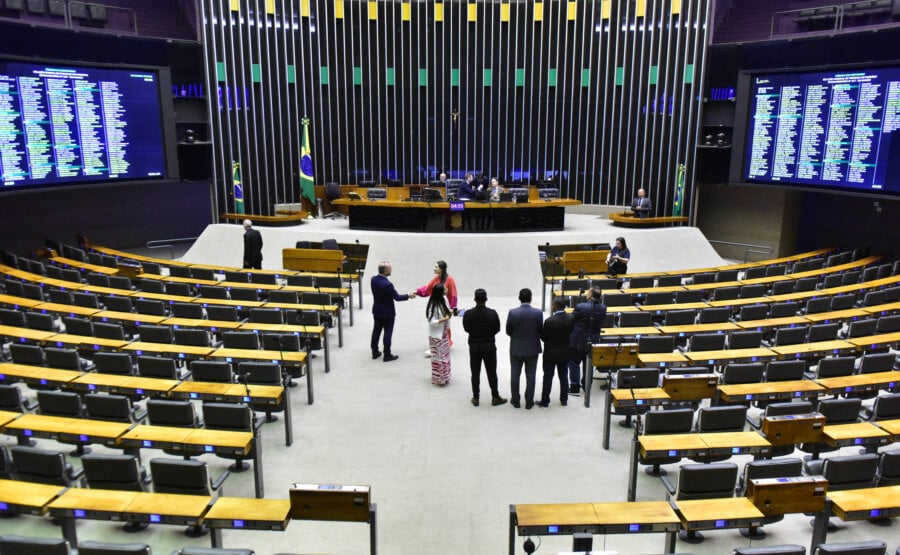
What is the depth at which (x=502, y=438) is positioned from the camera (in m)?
6.38

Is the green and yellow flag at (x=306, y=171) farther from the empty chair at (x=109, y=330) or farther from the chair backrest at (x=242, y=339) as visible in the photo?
the chair backrest at (x=242, y=339)

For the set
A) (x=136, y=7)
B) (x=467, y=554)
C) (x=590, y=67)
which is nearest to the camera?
(x=467, y=554)

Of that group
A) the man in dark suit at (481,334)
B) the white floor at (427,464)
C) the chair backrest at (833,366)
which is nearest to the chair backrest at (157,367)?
the white floor at (427,464)

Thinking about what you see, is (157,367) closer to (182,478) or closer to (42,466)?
(42,466)

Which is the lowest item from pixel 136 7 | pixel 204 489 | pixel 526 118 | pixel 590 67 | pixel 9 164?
pixel 204 489

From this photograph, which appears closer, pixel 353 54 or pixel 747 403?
pixel 747 403

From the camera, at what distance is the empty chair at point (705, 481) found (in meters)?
4.68

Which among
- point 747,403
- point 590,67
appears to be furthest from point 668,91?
point 747,403

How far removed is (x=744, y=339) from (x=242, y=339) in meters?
5.78

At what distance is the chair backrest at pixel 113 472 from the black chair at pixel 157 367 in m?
1.91

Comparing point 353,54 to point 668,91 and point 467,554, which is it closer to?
point 668,91

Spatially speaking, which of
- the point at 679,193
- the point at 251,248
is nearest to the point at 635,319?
the point at 251,248

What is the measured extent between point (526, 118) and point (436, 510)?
1516cm

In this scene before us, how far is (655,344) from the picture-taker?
24.0 ft
